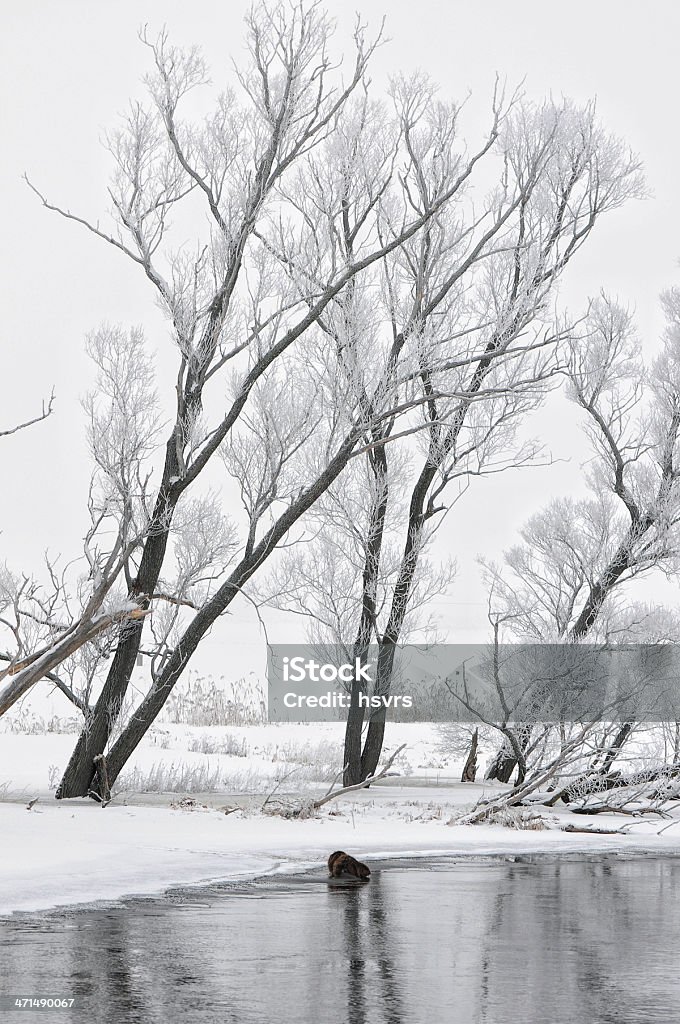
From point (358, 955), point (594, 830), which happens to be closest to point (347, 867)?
point (358, 955)

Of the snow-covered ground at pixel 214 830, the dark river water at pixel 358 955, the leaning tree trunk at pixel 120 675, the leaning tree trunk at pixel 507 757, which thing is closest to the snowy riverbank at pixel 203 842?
the snow-covered ground at pixel 214 830

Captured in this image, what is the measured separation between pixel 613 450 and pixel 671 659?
141 inches

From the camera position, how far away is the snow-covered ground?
10.0 m

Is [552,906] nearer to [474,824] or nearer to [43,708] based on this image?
[474,824]

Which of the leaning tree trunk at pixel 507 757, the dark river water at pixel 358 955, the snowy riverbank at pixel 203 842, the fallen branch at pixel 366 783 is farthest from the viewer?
the leaning tree trunk at pixel 507 757

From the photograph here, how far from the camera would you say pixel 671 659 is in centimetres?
2062

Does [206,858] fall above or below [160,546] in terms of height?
below

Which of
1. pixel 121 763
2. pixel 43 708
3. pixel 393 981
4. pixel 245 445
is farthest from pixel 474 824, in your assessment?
pixel 43 708

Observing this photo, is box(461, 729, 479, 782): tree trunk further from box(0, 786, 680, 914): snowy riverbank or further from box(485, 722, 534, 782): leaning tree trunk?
box(0, 786, 680, 914): snowy riverbank

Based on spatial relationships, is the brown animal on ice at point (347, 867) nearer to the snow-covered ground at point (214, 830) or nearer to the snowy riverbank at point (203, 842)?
the snowy riverbank at point (203, 842)

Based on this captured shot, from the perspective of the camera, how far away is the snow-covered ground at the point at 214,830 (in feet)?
32.8

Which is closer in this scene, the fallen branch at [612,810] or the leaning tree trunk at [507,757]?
the fallen branch at [612,810]

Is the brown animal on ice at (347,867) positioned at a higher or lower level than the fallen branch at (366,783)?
lower

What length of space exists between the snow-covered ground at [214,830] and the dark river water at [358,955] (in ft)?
3.52
